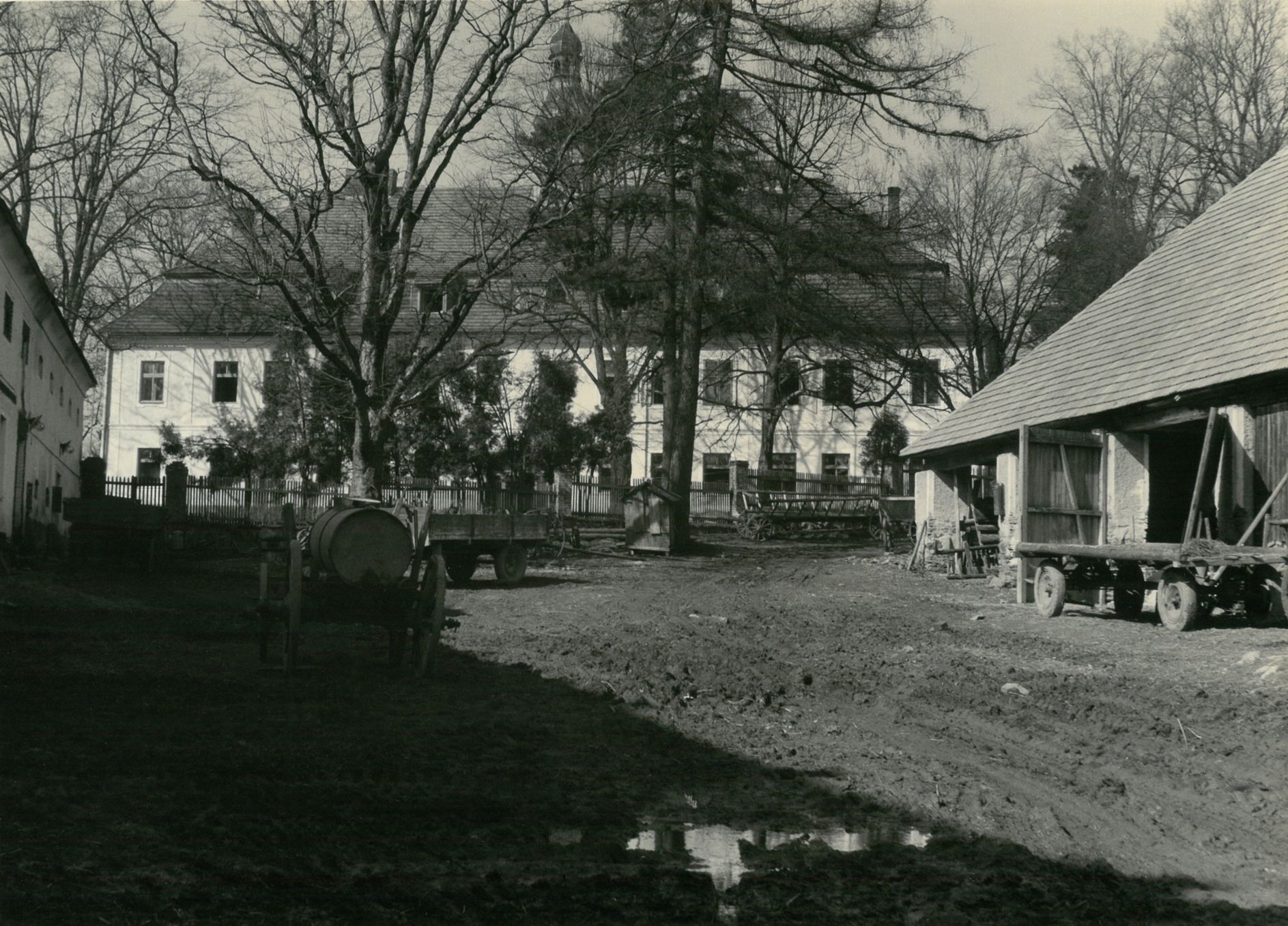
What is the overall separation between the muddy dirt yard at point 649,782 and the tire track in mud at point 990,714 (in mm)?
33

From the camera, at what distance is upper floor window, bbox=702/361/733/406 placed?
43.5m

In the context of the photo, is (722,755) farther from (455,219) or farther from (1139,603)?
(455,219)

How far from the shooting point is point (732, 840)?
211 inches

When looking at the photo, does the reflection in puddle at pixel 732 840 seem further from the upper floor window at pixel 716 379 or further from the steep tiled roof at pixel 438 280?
the upper floor window at pixel 716 379

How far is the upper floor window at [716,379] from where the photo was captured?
143ft

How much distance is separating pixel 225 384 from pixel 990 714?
1728 inches

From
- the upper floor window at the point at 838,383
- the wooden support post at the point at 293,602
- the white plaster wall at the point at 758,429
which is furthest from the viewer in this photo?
the white plaster wall at the point at 758,429

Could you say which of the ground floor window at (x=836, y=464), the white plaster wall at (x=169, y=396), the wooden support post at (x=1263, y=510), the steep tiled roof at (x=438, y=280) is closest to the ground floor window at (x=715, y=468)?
the ground floor window at (x=836, y=464)

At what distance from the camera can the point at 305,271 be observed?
858 inches

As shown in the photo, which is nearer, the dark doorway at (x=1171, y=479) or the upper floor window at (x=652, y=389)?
the dark doorway at (x=1171, y=479)

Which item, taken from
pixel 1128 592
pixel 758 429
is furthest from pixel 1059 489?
pixel 758 429

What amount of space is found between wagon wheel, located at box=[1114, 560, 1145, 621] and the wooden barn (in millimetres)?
27

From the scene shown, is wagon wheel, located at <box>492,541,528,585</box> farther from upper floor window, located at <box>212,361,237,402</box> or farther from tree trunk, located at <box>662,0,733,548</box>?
upper floor window, located at <box>212,361,237,402</box>

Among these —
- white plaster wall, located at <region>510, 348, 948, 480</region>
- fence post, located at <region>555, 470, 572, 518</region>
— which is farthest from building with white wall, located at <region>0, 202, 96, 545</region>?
white plaster wall, located at <region>510, 348, 948, 480</region>
